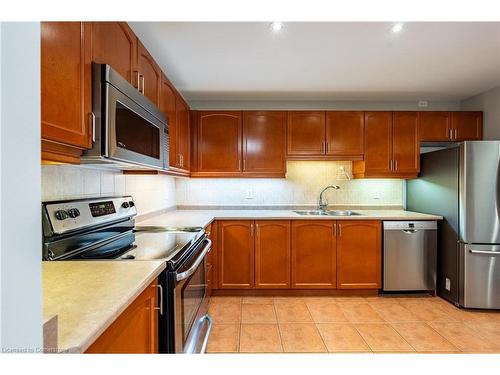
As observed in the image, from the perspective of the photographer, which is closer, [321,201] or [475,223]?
[475,223]

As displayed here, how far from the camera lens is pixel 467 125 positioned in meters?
3.27

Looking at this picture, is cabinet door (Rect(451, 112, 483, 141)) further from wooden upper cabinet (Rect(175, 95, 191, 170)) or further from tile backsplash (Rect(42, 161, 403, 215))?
wooden upper cabinet (Rect(175, 95, 191, 170))

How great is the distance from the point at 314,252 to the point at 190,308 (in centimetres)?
176

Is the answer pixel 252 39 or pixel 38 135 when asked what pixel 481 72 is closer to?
pixel 252 39

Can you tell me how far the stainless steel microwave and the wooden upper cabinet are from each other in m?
0.99

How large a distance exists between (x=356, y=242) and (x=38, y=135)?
305 centimetres

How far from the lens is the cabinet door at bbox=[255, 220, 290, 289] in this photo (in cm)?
302

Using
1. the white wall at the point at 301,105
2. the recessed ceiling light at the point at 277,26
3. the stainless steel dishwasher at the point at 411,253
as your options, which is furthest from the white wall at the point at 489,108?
the recessed ceiling light at the point at 277,26

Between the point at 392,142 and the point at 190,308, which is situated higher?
the point at 392,142

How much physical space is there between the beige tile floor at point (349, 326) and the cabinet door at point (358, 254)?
7.0 inches

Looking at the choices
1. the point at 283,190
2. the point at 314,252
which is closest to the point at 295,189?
the point at 283,190

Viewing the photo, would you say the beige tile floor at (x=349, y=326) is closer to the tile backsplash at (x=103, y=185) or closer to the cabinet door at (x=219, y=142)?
the tile backsplash at (x=103, y=185)

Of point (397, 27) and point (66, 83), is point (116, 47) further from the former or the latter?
point (397, 27)

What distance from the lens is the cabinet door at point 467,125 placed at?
10.7 feet
